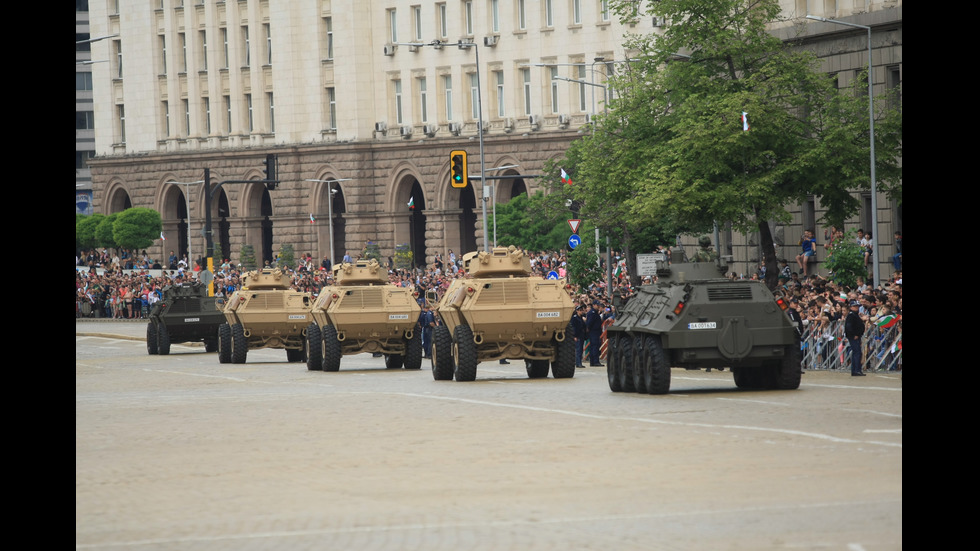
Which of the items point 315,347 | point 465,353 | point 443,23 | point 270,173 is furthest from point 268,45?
point 465,353

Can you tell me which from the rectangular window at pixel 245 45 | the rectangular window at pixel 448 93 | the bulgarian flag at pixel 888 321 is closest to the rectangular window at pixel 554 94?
the rectangular window at pixel 448 93

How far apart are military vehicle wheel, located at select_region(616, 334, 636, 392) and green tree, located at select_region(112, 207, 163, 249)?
210 ft

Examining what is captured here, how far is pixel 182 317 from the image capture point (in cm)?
4988

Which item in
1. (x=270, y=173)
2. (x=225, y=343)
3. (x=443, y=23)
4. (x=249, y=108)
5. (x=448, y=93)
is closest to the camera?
(x=225, y=343)

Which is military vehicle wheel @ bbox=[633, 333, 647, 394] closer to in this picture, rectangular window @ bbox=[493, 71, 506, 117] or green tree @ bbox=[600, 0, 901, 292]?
green tree @ bbox=[600, 0, 901, 292]

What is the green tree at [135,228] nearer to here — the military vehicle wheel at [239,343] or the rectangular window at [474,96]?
the rectangular window at [474,96]

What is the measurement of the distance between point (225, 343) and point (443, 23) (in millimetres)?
41680

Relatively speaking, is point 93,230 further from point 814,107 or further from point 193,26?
point 814,107

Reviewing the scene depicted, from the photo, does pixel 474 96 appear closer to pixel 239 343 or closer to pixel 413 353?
pixel 239 343

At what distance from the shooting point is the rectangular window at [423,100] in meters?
83.8

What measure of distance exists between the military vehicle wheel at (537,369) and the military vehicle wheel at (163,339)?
64.6 ft

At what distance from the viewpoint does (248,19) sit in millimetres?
91875

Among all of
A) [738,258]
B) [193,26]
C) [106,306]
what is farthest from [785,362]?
[193,26]
